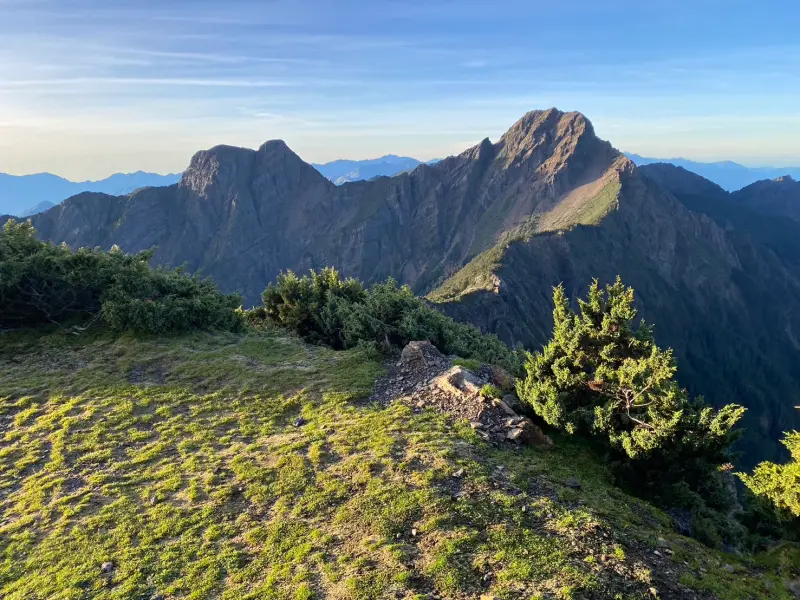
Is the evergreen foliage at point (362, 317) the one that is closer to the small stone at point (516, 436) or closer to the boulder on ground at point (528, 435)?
the boulder on ground at point (528, 435)

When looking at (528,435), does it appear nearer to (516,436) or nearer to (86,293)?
(516,436)

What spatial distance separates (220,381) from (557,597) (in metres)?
15.3

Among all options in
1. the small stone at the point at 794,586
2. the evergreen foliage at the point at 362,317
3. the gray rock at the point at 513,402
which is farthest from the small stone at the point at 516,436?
the small stone at the point at 794,586

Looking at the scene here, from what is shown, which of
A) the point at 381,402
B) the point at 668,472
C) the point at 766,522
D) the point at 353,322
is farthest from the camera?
the point at 353,322

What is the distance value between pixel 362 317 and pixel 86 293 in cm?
1510

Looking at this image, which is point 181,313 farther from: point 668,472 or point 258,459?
point 668,472

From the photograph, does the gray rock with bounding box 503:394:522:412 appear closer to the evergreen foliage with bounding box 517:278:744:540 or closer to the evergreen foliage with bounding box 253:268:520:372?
the evergreen foliage with bounding box 517:278:744:540

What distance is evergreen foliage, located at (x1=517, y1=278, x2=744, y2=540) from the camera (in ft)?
43.4

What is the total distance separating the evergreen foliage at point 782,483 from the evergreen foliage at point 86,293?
24569mm

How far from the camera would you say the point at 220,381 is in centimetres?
2006

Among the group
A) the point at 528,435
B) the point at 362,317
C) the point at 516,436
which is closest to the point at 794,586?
the point at 528,435

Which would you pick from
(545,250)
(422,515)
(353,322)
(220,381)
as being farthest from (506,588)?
(545,250)

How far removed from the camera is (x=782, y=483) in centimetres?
1193

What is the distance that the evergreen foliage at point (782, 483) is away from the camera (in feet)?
38.2
